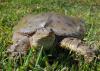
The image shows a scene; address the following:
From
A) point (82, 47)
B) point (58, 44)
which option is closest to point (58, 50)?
point (58, 44)

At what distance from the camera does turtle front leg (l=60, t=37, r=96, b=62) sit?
3.66 metres

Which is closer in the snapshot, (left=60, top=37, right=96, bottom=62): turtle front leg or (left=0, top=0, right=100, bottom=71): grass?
(left=0, top=0, right=100, bottom=71): grass

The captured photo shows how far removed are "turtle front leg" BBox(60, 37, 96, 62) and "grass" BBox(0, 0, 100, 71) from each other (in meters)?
0.09

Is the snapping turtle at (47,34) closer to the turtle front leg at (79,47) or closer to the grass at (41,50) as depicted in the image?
the turtle front leg at (79,47)

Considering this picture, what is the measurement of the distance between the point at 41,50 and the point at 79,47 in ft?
1.60

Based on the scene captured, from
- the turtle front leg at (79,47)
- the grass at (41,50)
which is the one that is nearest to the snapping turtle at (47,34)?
the turtle front leg at (79,47)

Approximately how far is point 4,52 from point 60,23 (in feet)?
2.67

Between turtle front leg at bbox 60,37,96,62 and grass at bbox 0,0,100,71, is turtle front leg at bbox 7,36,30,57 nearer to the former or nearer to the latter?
grass at bbox 0,0,100,71

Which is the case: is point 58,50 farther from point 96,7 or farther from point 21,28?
point 96,7

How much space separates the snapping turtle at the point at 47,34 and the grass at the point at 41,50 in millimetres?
120

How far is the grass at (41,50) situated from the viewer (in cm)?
351

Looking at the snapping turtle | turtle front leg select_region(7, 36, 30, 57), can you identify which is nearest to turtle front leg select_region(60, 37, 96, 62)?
the snapping turtle

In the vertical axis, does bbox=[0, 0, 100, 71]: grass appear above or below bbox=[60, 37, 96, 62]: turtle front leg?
below

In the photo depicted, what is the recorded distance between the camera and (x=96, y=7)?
8.20 metres
